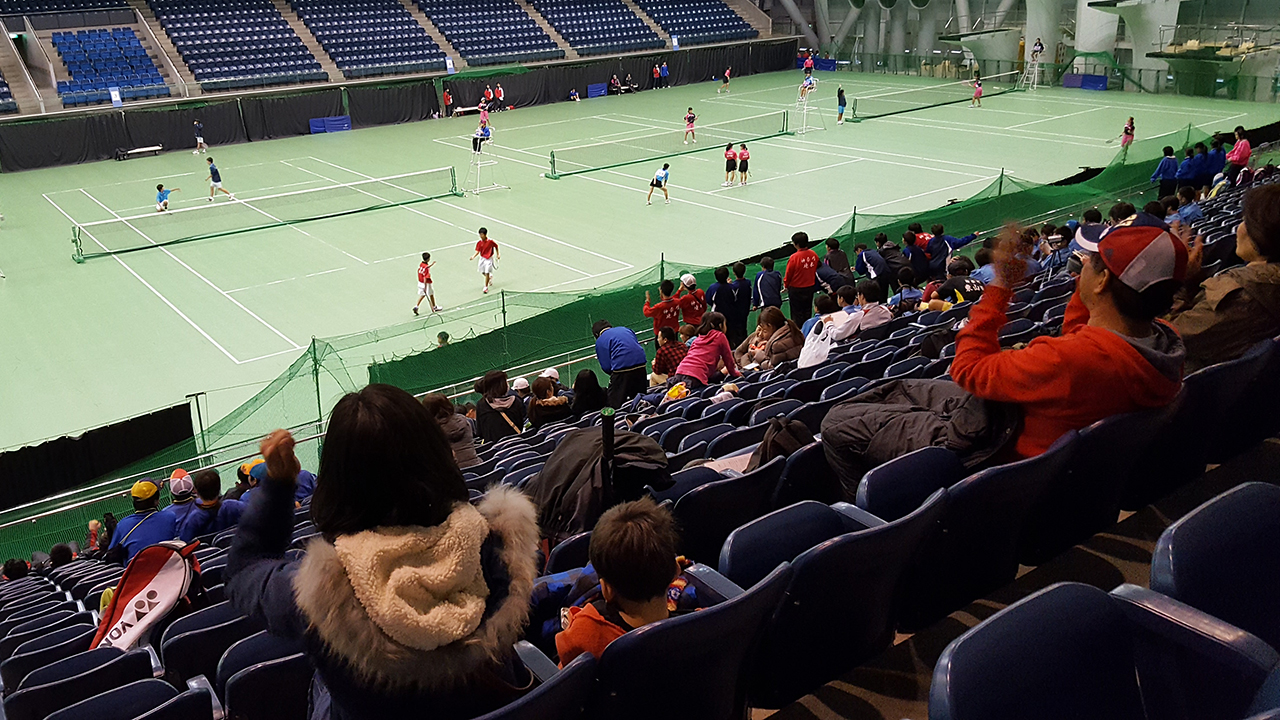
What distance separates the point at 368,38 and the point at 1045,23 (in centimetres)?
3262

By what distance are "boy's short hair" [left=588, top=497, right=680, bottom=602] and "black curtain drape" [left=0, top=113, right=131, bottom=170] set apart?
38.7m

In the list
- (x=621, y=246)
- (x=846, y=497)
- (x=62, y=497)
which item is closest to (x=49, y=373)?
(x=62, y=497)

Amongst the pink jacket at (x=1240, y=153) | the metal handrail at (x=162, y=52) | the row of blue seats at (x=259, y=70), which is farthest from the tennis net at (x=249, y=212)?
the pink jacket at (x=1240, y=153)

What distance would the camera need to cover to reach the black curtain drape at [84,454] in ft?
42.6

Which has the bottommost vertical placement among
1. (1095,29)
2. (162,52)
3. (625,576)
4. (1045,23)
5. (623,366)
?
(623,366)

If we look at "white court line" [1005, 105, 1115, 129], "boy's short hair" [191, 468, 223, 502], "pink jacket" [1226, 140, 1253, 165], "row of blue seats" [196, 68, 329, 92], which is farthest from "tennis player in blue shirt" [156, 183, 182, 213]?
"white court line" [1005, 105, 1115, 129]

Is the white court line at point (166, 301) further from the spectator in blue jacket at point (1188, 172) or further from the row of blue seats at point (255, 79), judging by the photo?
the spectator in blue jacket at point (1188, 172)

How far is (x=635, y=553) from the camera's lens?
11.7 feet

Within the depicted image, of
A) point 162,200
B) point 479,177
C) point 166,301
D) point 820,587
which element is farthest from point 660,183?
point 820,587

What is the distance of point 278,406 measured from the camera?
14109 millimetres

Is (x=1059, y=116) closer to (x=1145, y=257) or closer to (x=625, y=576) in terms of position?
(x=1145, y=257)

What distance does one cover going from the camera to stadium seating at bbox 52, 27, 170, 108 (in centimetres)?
3825

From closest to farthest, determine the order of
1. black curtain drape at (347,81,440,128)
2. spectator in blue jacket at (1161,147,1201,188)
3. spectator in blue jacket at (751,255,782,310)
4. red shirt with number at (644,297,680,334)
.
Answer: red shirt with number at (644,297,680,334)
spectator in blue jacket at (751,255,782,310)
spectator in blue jacket at (1161,147,1201,188)
black curtain drape at (347,81,440,128)

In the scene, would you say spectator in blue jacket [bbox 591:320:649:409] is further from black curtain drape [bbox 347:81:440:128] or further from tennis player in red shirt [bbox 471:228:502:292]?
black curtain drape [bbox 347:81:440:128]
